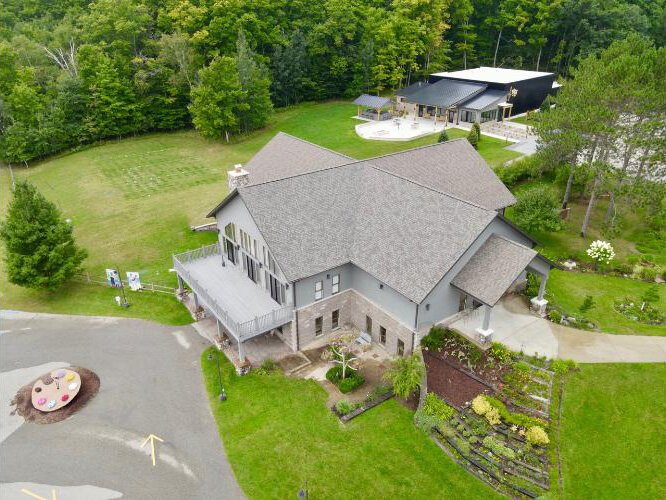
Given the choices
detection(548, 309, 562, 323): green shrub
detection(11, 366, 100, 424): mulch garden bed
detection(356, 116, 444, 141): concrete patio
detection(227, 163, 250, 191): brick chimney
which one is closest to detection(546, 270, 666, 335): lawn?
detection(548, 309, 562, 323): green shrub

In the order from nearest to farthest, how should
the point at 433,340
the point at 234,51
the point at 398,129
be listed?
1. the point at 433,340
2. the point at 398,129
3. the point at 234,51

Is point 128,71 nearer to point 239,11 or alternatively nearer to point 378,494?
point 239,11

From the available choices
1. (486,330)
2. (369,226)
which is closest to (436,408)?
(486,330)

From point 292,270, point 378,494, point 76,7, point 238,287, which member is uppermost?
point 76,7

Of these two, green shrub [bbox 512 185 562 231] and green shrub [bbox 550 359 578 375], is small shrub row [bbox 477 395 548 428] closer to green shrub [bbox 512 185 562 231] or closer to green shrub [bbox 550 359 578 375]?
green shrub [bbox 550 359 578 375]

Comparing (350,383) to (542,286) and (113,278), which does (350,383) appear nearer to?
(542,286)

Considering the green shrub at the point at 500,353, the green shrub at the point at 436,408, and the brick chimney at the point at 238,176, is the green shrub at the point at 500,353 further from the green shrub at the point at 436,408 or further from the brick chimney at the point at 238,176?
the brick chimney at the point at 238,176

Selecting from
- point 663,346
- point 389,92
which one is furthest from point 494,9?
point 663,346

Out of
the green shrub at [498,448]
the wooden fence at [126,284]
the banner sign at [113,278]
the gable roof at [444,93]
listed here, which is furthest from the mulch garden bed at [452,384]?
the gable roof at [444,93]
